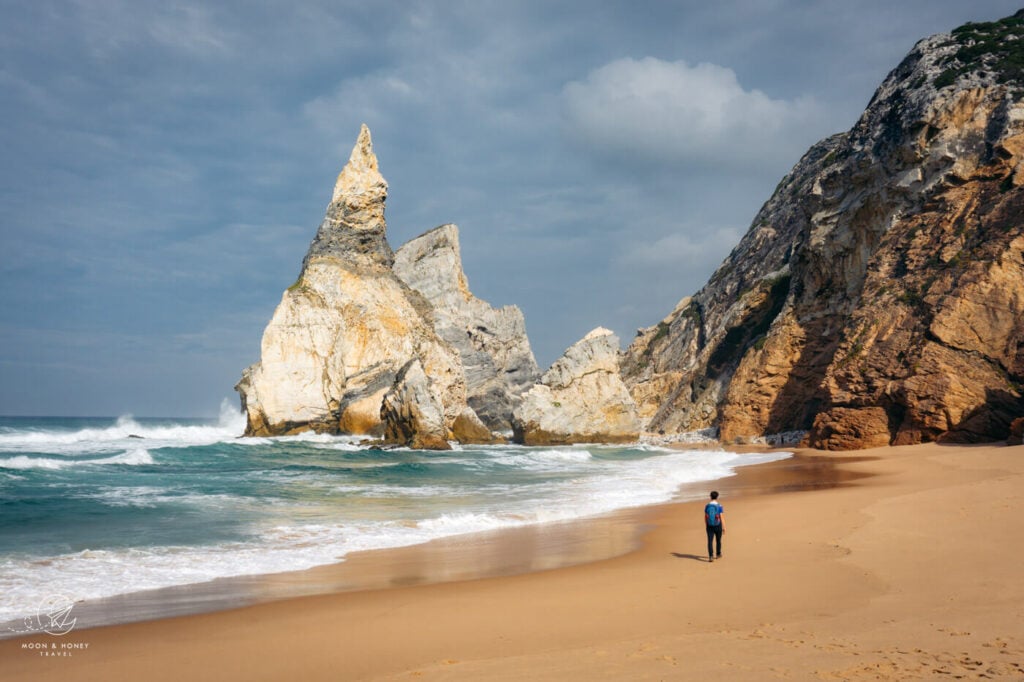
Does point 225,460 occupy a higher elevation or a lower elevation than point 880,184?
lower

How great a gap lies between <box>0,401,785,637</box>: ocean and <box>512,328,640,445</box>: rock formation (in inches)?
451

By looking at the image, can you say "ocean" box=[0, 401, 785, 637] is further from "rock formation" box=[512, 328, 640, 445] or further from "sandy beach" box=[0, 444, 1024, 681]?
"rock formation" box=[512, 328, 640, 445]

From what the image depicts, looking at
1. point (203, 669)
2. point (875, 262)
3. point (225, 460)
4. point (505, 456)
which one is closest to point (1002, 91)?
point (875, 262)

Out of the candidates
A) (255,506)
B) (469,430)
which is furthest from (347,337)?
(255,506)

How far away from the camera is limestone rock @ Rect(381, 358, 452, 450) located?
119ft

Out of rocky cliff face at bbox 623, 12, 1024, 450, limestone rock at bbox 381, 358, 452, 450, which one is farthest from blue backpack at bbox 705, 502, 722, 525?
limestone rock at bbox 381, 358, 452, 450

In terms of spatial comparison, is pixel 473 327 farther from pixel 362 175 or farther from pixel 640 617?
pixel 640 617

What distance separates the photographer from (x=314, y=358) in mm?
42781

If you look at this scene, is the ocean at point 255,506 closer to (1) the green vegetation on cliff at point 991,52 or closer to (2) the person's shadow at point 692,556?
(2) the person's shadow at point 692,556

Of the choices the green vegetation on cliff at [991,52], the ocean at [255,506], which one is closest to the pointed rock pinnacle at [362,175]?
the ocean at [255,506]

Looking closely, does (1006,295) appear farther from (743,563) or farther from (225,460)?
(225,460)

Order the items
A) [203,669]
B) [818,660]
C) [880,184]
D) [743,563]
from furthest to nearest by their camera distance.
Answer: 1. [880,184]
2. [743,563]
3. [203,669]
4. [818,660]

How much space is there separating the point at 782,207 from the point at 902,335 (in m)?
33.7

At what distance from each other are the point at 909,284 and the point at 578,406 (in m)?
21.5
